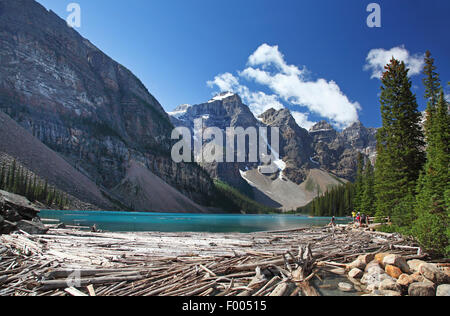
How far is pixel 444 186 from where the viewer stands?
15266mm

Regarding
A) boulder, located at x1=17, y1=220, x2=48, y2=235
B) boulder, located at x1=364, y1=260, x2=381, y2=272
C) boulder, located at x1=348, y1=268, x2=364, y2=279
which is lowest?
boulder, located at x1=348, y1=268, x2=364, y2=279

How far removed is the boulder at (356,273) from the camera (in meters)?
10.5

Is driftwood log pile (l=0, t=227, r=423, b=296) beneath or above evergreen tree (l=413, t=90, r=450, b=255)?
beneath

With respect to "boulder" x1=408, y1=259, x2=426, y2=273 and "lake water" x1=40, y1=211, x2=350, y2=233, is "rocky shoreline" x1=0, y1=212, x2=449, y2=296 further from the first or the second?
"lake water" x1=40, y1=211, x2=350, y2=233

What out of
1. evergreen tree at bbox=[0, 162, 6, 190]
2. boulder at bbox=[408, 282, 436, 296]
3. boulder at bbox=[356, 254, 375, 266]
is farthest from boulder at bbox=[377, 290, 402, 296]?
evergreen tree at bbox=[0, 162, 6, 190]

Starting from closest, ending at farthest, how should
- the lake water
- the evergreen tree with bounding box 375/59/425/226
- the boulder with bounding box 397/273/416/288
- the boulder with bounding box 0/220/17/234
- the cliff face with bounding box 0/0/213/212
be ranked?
1. the boulder with bounding box 397/273/416/288
2. the boulder with bounding box 0/220/17/234
3. the evergreen tree with bounding box 375/59/425/226
4. the lake water
5. the cliff face with bounding box 0/0/213/212

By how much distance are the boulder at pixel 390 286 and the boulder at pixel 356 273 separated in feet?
6.03

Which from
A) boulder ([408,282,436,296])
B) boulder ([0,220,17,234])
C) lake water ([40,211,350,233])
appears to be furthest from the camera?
lake water ([40,211,350,233])

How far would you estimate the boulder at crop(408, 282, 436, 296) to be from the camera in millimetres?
8227

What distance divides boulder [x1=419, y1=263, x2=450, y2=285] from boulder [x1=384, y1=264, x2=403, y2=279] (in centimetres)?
67

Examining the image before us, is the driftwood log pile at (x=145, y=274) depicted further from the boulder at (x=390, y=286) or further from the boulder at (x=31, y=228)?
the boulder at (x=31, y=228)

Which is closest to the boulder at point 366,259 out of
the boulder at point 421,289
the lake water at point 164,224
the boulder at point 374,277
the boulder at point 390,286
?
the boulder at point 374,277

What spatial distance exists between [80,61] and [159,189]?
112m
